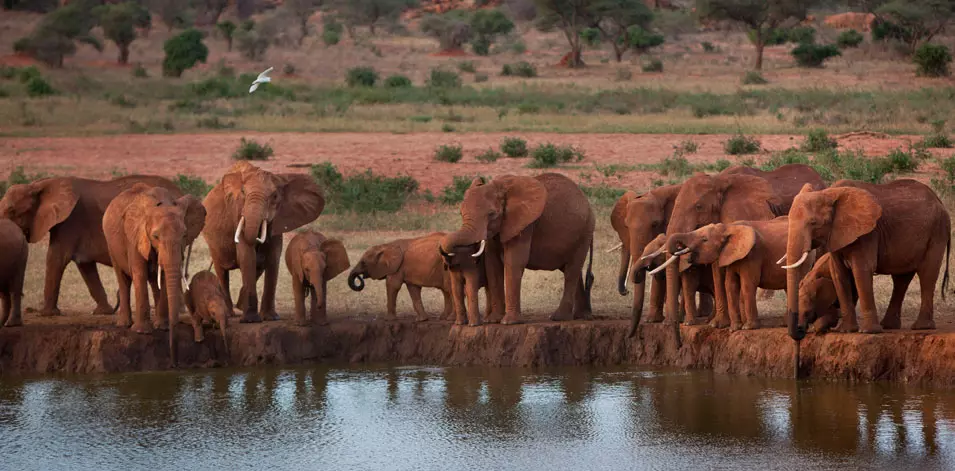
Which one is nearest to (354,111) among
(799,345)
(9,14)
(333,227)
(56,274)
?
(333,227)

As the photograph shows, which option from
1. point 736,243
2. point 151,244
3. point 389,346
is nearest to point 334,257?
point 389,346

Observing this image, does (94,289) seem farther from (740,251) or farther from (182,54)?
(182,54)

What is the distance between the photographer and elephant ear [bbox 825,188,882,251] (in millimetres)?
12000

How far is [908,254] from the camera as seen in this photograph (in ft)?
40.7

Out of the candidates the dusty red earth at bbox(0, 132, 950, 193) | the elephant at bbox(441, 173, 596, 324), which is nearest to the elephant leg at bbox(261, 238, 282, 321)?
the elephant at bbox(441, 173, 596, 324)

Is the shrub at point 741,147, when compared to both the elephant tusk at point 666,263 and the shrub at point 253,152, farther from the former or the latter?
the elephant tusk at point 666,263

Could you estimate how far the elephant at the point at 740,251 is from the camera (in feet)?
41.4

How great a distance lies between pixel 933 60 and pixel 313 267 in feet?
111

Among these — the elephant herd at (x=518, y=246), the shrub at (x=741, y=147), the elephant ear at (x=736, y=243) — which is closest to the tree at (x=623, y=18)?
the shrub at (x=741, y=147)

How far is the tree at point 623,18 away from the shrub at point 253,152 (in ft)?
97.3

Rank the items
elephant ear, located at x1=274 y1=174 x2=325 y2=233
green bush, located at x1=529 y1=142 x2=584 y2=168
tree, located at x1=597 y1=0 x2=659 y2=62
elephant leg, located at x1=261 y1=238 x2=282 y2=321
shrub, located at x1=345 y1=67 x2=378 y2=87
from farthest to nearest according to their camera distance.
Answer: tree, located at x1=597 y1=0 x2=659 y2=62
shrub, located at x1=345 y1=67 x2=378 y2=87
green bush, located at x1=529 y1=142 x2=584 y2=168
elephant ear, located at x1=274 y1=174 x2=325 y2=233
elephant leg, located at x1=261 y1=238 x2=282 y2=321

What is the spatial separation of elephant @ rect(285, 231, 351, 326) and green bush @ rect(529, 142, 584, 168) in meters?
13.0

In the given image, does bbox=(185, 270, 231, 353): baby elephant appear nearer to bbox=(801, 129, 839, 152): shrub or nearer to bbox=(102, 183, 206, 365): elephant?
bbox=(102, 183, 206, 365): elephant

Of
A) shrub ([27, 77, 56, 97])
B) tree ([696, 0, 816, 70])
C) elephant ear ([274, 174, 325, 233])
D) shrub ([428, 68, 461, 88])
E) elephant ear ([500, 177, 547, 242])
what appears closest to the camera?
elephant ear ([500, 177, 547, 242])
